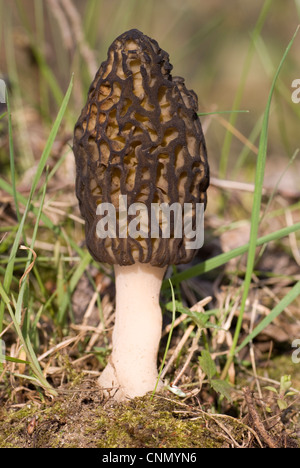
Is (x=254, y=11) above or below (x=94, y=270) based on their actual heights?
above

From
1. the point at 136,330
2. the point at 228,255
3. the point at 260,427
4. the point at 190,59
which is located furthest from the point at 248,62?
the point at 190,59

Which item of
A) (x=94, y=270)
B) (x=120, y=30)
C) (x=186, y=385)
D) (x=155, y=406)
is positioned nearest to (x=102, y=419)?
(x=155, y=406)

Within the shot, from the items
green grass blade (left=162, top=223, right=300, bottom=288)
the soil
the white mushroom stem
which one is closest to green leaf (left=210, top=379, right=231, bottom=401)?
the soil

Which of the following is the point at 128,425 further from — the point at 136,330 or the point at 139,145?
the point at 139,145

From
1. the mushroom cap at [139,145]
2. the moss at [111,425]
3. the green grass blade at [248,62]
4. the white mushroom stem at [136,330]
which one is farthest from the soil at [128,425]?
the green grass blade at [248,62]

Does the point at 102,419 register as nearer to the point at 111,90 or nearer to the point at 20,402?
the point at 20,402

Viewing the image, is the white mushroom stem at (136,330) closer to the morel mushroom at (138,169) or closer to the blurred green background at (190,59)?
the morel mushroom at (138,169)
